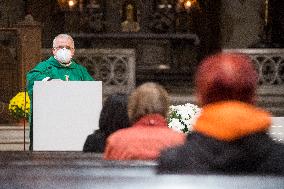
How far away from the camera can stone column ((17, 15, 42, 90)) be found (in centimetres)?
1173

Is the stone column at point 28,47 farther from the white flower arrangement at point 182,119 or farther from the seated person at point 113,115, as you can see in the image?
the seated person at point 113,115

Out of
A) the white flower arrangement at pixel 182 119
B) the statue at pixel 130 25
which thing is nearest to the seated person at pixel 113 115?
the white flower arrangement at pixel 182 119

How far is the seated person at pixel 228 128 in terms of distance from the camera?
285 centimetres

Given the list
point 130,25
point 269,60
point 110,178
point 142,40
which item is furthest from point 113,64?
point 110,178

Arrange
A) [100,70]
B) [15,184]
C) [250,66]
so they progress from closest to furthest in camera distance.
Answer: [15,184] < [250,66] < [100,70]

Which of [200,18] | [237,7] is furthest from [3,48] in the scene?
[200,18]

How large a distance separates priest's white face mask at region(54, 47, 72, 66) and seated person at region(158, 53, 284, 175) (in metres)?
2.83

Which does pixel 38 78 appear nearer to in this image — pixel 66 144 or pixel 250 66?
→ pixel 66 144

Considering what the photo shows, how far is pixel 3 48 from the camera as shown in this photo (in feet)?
40.8

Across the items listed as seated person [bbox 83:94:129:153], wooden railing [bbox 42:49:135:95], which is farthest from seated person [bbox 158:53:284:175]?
wooden railing [bbox 42:49:135:95]

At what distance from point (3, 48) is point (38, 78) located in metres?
6.96

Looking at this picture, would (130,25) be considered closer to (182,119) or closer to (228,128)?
(182,119)

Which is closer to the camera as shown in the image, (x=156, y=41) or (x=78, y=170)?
(x=78, y=170)

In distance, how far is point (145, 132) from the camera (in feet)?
11.7
